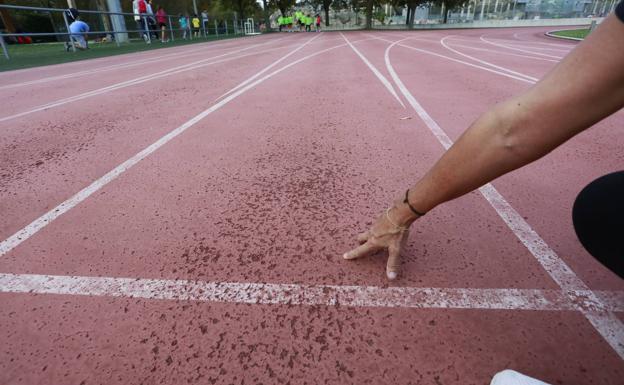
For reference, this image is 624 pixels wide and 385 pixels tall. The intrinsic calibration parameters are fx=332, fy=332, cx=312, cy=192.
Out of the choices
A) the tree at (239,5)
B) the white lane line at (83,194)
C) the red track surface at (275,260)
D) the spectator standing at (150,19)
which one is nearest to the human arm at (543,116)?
the red track surface at (275,260)

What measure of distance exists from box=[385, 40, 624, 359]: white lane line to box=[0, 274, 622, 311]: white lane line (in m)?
0.06

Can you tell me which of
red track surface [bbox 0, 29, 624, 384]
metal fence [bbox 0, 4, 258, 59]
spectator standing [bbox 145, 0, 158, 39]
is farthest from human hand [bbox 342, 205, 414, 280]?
spectator standing [bbox 145, 0, 158, 39]

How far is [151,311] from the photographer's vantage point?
163 centimetres

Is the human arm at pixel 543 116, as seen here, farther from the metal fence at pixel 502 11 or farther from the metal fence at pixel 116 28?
the metal fence at pixel 502 11

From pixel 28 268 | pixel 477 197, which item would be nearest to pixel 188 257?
pixel 28 268

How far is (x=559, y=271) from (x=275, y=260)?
157 cm

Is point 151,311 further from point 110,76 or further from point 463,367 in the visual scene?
point 110,76

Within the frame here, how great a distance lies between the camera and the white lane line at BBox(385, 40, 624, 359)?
1445mm

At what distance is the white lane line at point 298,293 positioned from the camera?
162cm

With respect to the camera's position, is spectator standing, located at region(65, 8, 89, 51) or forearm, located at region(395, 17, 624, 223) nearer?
forearm, located at region(395, 17, 624, 223)

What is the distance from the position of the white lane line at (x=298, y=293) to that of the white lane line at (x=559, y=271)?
0.06m

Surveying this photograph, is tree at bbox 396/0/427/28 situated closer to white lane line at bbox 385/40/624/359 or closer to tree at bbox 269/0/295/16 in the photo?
tree at bbox 269/0/295/16

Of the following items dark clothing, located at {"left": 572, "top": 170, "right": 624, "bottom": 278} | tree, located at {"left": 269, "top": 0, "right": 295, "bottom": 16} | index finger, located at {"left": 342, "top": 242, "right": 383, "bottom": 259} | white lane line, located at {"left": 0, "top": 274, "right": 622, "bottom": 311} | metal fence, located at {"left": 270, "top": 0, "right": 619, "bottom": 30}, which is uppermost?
tree, located at {"left": 269, "top": 0, "right": 295, "bottom": 16}

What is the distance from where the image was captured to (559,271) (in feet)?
5.92
